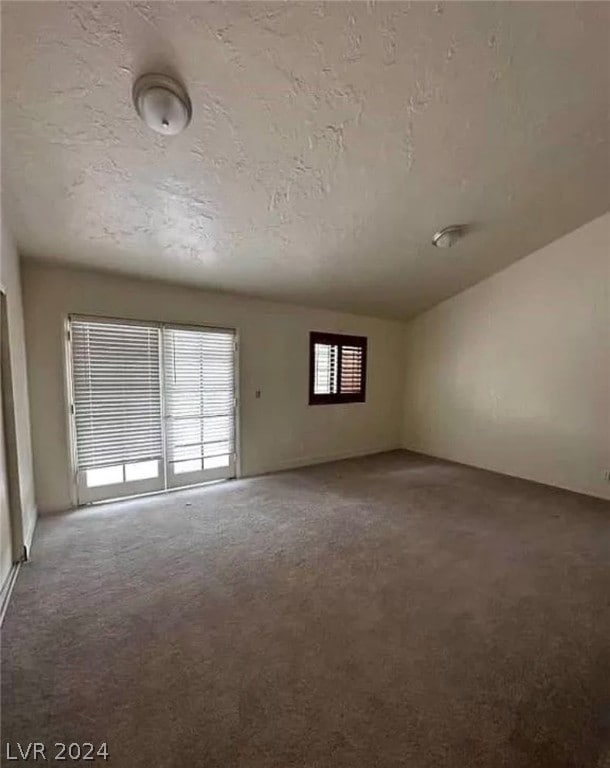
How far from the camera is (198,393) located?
13.2 feet

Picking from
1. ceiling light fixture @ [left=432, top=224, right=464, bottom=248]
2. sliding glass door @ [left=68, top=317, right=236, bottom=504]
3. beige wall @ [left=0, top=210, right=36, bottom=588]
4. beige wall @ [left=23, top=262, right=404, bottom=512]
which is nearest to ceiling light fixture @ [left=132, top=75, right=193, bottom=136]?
→ beige wall @ [left=0, top=210, right=36, bottom=588]

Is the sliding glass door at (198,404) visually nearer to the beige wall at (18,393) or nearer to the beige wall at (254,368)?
the beige wall at (254,368)

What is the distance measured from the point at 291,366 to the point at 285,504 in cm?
188

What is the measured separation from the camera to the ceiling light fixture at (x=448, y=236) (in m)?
3.34

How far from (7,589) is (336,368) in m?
4.14

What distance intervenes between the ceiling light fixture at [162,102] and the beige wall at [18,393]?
4.27ft

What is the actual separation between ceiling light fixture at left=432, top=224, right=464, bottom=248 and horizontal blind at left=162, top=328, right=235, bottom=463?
2.43m

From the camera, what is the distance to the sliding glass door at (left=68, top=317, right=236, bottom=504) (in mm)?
3361

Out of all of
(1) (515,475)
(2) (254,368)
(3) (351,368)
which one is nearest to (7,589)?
(2) (254,368)

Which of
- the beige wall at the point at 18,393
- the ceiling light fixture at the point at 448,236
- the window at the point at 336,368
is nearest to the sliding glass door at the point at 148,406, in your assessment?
the beige wall at the point at 18,393

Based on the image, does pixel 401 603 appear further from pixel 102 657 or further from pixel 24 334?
pixel 24 334

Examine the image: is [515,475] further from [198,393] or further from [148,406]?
[148,406]

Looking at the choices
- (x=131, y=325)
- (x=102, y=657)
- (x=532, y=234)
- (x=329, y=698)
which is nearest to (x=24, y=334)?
(x=131, y=325)

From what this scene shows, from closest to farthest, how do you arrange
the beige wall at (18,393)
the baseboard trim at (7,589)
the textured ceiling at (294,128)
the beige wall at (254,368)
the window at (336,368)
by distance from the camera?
the textured ceiling at (294,128), the baseboard trim at (7,589), the beige wall at (18,393), the beige wall at (254,368), the window at (336,368)
